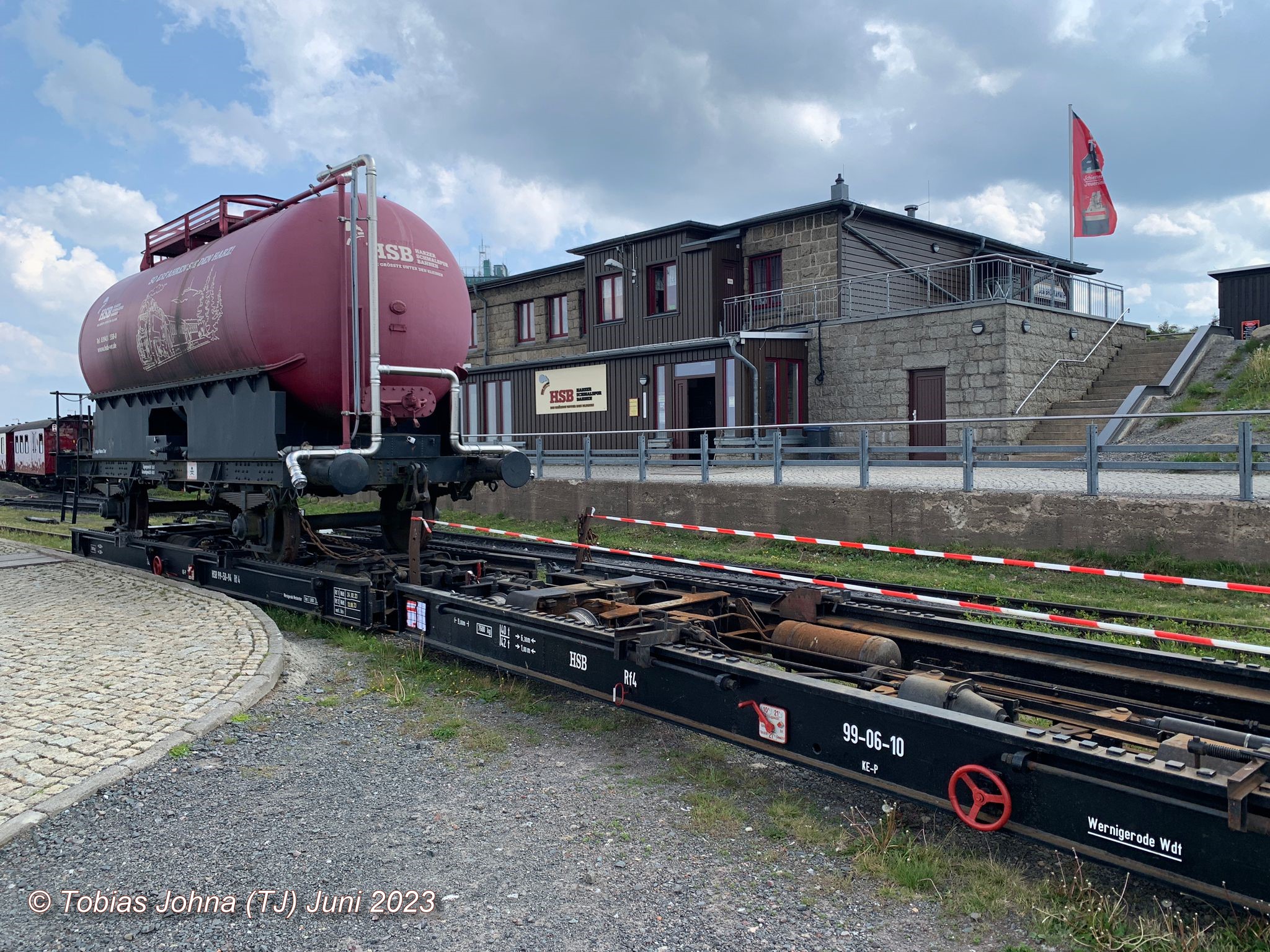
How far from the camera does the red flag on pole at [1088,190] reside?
22547 millimetres

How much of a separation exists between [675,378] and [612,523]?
24.7ft

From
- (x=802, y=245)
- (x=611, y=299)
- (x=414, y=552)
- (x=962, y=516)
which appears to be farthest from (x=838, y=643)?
(x=611, y=299)

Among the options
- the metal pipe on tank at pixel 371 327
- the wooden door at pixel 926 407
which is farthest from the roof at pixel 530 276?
the metal pipe on tank at pixel 371 327

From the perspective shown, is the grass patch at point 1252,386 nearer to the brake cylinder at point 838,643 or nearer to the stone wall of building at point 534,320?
the brake cylinder at point 838,643

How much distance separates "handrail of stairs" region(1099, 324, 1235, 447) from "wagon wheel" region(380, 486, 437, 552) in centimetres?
1417

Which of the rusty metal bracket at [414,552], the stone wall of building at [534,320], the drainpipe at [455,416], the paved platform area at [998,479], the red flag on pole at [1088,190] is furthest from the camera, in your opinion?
the stone wall of building at [534,320]

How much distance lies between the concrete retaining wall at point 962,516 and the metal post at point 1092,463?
160 mm

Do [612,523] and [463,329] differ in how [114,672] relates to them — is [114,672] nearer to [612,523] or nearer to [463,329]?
[463,329]

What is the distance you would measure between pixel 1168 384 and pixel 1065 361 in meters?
2.09

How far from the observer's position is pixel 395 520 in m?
9.85

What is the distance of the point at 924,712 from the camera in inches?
144

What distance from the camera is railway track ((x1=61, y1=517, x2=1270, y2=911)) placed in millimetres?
3064

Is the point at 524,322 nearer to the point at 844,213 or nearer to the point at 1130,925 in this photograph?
the point at 844,213

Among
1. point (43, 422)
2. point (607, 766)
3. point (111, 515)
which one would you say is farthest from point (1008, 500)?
point (43, 422)
